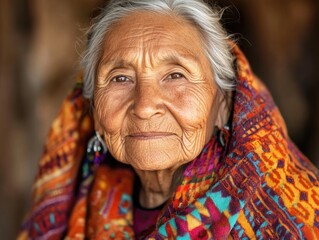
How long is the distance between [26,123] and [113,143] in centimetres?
204

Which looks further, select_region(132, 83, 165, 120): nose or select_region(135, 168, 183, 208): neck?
select_region(135, 168, 183, 208): neck

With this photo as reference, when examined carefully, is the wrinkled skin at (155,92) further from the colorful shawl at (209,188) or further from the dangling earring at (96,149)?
the dangling earring at (96,149)

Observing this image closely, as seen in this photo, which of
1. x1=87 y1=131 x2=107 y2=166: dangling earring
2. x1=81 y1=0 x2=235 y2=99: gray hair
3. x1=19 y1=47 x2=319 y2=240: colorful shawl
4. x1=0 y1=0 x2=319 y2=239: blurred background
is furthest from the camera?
x1=0 y1=0 x2=319 y2=239: blurred background

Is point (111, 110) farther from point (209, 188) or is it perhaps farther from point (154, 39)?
point (209, 188)

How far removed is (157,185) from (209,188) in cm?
31

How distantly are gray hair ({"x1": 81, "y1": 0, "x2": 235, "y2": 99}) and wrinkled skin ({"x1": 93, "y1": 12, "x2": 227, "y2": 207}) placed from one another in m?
0.03

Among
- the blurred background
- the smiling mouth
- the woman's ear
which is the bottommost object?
A: the blurred background

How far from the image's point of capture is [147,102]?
6.71 feet

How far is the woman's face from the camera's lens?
2.08m

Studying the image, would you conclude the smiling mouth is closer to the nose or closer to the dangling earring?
→ the nose

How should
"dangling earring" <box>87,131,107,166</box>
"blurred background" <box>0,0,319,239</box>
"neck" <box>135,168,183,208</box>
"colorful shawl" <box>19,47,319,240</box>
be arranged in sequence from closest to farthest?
"colorful shawl" <box>19,47,319,240</box> < "neck" <box>135,168,183,208</box> < "dangling earring" <box>87,131,107,166</box> < "blurred background" <box>0,0,319,239</box>

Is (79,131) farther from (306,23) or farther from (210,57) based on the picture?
(306,23)

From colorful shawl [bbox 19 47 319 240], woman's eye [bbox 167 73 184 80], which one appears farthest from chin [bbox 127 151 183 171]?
woman's eye [bbox 167 73 184 80]

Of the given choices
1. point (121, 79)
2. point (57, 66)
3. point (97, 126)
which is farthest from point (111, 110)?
point (57, 66)
